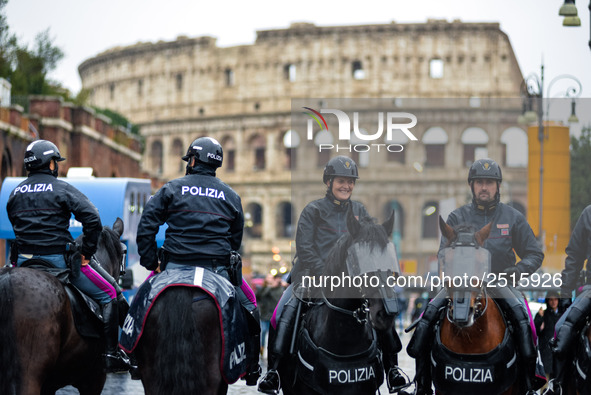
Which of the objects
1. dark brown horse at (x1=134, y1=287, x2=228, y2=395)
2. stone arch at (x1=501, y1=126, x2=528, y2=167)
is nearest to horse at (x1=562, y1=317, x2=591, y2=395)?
stone arch at (x1=501, y1=126, x2=528, y2=167)

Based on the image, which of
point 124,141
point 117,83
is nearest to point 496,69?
point 117,83

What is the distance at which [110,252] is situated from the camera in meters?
9.90

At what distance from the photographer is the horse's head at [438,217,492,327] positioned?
775 centimetres

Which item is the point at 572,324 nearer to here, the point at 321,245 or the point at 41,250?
the point at 321,245

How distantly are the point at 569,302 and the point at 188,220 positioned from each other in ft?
10.8

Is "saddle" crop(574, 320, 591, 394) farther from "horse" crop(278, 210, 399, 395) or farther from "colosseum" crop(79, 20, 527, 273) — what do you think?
"colosseum" crop(79, 20, 527, 273)

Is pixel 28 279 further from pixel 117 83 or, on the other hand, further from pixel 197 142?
pixel 117 83

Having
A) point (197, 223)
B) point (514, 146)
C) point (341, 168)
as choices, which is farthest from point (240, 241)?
point (514, 146)

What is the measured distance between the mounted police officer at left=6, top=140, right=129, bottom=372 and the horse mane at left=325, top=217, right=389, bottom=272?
207 cm

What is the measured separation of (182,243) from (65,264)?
134cm

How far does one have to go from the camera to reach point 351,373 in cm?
796

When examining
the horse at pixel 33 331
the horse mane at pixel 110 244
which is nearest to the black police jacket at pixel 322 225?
the horse at pixel 33 331

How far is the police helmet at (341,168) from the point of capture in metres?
8.73

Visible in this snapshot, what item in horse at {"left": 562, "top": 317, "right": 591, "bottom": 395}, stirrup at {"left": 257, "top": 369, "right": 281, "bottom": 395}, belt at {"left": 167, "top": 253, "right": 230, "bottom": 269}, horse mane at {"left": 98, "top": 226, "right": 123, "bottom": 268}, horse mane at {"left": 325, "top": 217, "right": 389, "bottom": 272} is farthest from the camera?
horse mane at {"left": 98, "top": 226, "right": 123, "bottom": 268}
